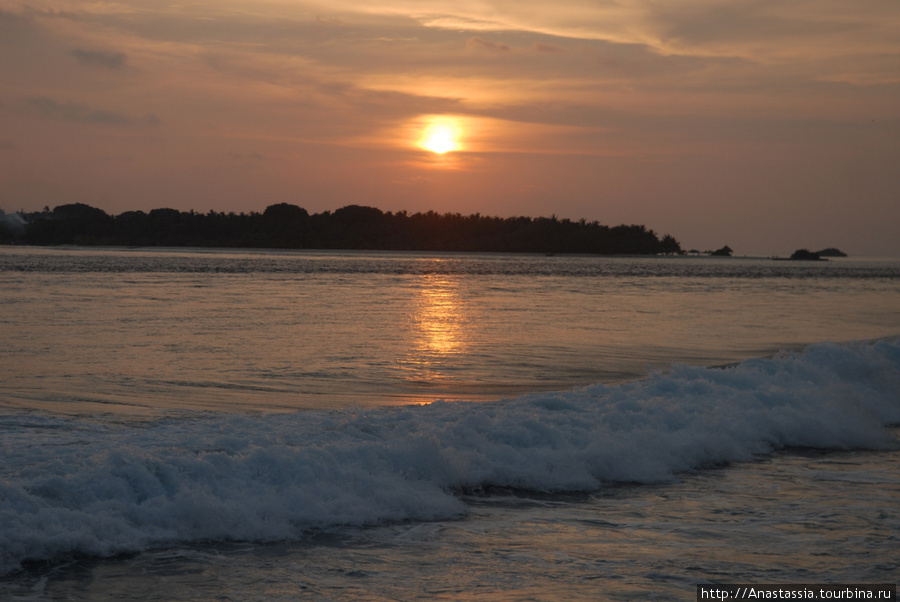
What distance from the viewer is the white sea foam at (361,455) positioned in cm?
855

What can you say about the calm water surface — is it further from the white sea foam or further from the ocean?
the white sea foam

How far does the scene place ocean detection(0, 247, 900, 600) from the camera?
7754mm

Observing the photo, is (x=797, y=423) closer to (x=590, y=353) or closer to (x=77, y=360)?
(x=590, y=353)

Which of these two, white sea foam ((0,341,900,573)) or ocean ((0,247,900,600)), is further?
white sea foam ((0,341,900,573))

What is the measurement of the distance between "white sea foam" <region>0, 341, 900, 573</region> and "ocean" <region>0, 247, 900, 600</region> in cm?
3

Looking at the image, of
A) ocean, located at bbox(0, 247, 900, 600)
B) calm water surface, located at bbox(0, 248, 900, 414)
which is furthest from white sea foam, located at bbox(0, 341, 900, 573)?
calm water surface, located at bbox(0, 248, 900, 414)

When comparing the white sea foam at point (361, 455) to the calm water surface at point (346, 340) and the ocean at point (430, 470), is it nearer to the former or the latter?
the ocean at point (430, 470)

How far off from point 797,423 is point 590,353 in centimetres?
856

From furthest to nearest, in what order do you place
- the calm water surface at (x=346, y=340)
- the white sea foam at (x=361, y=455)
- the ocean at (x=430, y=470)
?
the calm water surface at (x=346, y=340), the white sea foam at (x=361, y=455), the ocean at (x=430, y=470)

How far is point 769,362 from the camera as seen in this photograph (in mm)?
19062

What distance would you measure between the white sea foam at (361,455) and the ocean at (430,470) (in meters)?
0.03

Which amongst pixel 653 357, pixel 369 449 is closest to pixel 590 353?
pixel 653 357

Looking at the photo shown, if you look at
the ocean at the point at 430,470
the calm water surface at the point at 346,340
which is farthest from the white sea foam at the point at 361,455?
the calm water surface at the point at 346,340

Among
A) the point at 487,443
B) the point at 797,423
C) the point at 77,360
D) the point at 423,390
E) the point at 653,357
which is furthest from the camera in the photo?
the point at 653,357
